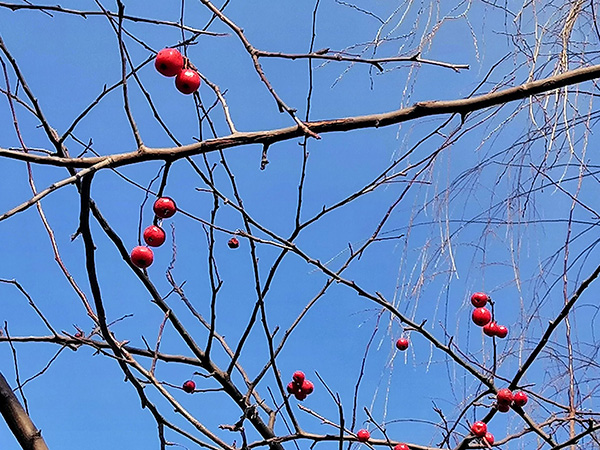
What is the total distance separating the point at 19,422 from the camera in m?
1.34

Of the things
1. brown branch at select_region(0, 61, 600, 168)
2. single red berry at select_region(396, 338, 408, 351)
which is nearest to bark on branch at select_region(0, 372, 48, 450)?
brown branch at select_region(0, 61, 600, 168)

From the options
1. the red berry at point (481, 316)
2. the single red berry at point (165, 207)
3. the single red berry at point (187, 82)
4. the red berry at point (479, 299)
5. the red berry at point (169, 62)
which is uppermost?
the red berry at point (479, 299)

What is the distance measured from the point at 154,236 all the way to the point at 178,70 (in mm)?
334

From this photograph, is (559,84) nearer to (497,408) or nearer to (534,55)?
(534,55)

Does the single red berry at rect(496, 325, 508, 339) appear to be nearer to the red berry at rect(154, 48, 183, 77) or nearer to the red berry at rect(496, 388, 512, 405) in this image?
the red berry at rect(496, 388, 512, 405)

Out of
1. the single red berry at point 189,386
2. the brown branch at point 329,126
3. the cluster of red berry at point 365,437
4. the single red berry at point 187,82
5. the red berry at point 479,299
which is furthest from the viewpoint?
the red berry at point 479,299

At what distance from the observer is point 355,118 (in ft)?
3.25

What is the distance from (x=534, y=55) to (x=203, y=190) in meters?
0.84

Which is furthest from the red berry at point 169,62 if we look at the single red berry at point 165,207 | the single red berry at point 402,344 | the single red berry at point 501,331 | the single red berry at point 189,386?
the single red berry at point 501,331

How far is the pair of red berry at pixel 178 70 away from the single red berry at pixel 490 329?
3.80 feet

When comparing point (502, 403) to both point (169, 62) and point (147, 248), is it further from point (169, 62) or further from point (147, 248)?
point (169, 62)

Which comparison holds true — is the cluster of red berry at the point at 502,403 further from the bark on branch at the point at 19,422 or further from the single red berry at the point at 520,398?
the bark on branch at the point at 19,422

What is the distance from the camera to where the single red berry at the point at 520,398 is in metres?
1.61

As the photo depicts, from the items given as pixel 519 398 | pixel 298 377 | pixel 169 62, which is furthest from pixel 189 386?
pixel 169 62
